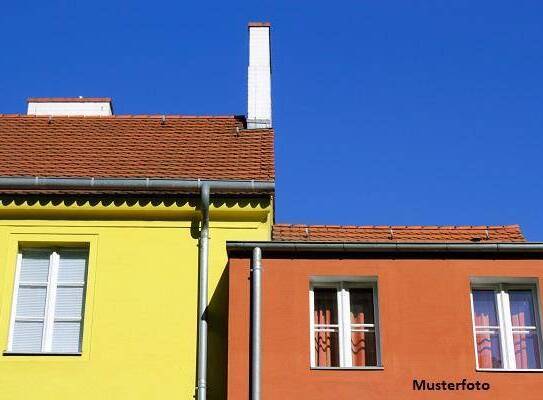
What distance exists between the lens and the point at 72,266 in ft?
59.8

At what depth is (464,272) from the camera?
17203 mm

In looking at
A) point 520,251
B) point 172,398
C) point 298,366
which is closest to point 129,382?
point 172,398

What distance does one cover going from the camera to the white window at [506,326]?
55.6ft

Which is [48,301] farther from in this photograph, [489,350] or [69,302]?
[489,350]

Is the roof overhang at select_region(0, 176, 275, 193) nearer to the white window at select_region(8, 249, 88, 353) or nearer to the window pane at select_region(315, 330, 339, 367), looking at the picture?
the white window at select_region(8, 249, 88, 353)

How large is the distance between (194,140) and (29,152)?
11.2 ft

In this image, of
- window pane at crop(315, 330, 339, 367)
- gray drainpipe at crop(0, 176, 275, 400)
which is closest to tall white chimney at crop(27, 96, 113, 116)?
gray drainpipe at crop(0, 176, 275, 400)

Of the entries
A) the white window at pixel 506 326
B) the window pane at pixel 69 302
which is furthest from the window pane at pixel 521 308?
the window pane at pixel 69 302

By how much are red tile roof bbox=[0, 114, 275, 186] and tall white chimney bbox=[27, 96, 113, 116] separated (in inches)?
87.6

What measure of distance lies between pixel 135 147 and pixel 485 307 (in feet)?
26.0

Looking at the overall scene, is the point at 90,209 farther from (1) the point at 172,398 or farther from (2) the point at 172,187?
(1) the point at 172,398

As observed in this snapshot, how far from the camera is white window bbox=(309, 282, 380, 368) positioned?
1694 centimetres

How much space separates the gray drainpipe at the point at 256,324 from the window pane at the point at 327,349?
1.13 metres

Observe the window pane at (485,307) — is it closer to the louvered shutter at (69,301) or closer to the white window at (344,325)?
the white window at (344,325)
